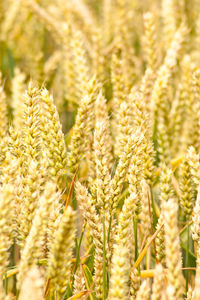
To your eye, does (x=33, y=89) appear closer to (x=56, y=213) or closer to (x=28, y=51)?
(x=56, y=213)

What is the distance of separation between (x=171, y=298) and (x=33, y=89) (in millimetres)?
528

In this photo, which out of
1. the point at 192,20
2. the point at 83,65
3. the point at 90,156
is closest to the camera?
the point at 90,156

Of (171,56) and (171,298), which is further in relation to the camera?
(171,56)

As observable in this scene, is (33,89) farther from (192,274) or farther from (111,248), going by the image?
(192,274)

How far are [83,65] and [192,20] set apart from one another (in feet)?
3.10

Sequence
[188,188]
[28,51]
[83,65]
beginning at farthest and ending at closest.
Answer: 1. [28,51]
2. [83,65]
3. [188,188]

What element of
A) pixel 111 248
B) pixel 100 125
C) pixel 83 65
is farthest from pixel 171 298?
pixel 83 65

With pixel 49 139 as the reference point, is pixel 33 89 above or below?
above

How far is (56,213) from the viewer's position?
34.1 inches

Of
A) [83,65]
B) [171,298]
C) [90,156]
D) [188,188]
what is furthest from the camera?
[83,65]

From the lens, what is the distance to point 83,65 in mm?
1372

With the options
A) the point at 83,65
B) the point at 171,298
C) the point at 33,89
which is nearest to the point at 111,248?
the point at 171,298

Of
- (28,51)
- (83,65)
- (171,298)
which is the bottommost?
(171,298)

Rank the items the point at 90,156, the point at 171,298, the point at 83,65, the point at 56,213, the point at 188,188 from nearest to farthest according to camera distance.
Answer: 1. the point at 171,298
2. the point at 56,213
3. the point at 188,188
4. the point at 90,156
5. the point at 83,65
